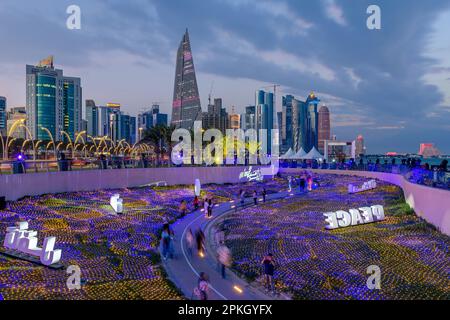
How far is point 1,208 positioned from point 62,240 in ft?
24.0

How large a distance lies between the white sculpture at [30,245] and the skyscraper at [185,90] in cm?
14048

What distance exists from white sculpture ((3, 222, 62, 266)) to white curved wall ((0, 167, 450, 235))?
9.79 m

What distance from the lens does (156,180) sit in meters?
47.3

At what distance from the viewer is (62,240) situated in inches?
863

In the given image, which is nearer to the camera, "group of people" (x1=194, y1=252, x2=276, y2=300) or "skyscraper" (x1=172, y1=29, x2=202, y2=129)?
"group of people" (x1=194, y1=252, x2=276, y2=300)

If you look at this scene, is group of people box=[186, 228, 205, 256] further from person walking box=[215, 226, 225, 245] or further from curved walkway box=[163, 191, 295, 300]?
person walking box=[215, 226, 225, 245]

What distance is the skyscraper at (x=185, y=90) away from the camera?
164 meters

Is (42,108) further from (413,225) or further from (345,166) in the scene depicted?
(413,225)

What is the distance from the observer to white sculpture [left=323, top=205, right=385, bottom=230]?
25.4 meters

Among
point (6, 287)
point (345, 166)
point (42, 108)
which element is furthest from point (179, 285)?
point (42, 108)
